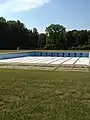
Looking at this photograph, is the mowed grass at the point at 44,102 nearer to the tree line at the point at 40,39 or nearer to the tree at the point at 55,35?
the tree line at the point at 40,39

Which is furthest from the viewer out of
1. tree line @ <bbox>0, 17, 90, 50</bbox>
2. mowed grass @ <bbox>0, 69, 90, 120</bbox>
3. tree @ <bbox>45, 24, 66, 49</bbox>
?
tree @ <bbox>45, 24, 66, 49</bbox>

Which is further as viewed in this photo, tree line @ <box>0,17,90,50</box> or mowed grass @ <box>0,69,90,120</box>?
tree line @ <box>0,17,90,50</box>

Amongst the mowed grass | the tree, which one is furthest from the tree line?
the mowed grass

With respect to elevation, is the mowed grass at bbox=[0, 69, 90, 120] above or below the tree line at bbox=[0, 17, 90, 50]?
below

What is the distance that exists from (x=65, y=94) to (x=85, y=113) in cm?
140

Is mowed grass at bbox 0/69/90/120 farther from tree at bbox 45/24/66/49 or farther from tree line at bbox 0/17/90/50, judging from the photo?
tree at bbox 45/24/66/49

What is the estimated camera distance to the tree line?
42781 millimetres

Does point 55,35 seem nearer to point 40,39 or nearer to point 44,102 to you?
point 40,39

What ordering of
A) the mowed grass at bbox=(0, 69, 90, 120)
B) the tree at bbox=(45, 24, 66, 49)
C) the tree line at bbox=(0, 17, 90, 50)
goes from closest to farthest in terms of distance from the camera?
1. the mowed grass at bbox=(0, 69, 90, 120)
2. the tree line at bbox=(0, 17, 90, 50)
3. the tree at bbox=(45, 24, 66, 49)

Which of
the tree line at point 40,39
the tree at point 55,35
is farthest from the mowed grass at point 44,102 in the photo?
the tree at point 55,35

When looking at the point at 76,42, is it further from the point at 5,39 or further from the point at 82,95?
the point at 82,95

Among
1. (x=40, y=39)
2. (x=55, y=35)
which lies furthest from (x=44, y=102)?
(x=40, y=39)

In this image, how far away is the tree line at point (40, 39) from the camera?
140 feet

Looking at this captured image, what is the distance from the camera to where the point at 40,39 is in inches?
2016
